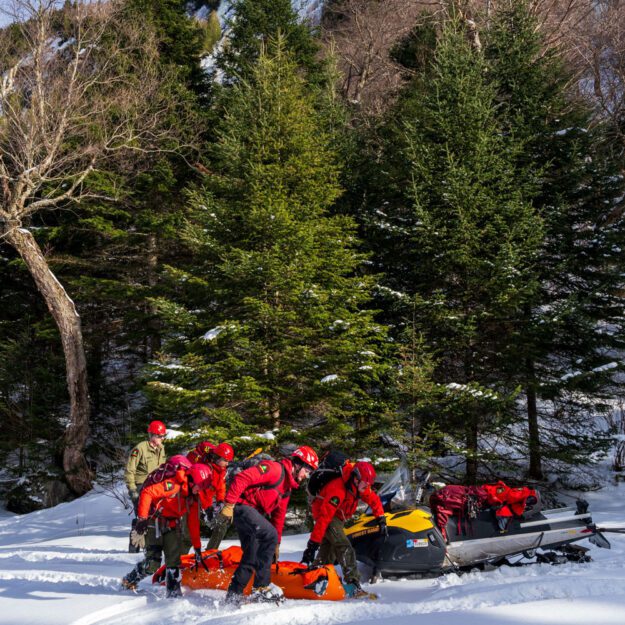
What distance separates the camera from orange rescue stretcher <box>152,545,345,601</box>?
18.9 ft

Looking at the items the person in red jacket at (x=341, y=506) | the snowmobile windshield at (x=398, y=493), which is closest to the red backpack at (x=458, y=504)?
the snowmobile windshield at (x=398, y=493)

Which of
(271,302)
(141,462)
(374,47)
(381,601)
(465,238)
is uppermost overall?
(374,47)

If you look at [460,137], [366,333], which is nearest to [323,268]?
[366,333]

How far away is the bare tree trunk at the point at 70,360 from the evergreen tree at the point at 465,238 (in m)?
9.17

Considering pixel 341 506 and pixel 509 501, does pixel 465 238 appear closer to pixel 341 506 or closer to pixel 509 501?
pixel 509 501

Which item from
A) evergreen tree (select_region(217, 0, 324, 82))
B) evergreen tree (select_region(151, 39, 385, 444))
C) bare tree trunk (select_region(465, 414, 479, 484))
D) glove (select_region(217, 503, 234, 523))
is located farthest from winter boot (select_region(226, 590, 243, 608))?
evergreen tree (select_region(217, 0, 324, 82))

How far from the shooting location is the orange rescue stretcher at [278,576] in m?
5.77

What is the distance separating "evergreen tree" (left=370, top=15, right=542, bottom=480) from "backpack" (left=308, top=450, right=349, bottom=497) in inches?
220

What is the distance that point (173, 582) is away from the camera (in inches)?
239

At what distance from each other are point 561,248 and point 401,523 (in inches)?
373

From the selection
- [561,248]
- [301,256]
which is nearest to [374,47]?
[561,248]

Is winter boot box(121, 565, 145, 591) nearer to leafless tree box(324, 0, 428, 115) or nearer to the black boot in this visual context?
the black boot

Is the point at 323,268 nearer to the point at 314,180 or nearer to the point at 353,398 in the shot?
the point at 314,180

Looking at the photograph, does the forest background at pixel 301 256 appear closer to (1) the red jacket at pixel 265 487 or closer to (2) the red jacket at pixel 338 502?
(2) the red jacket at pixel 338 502
